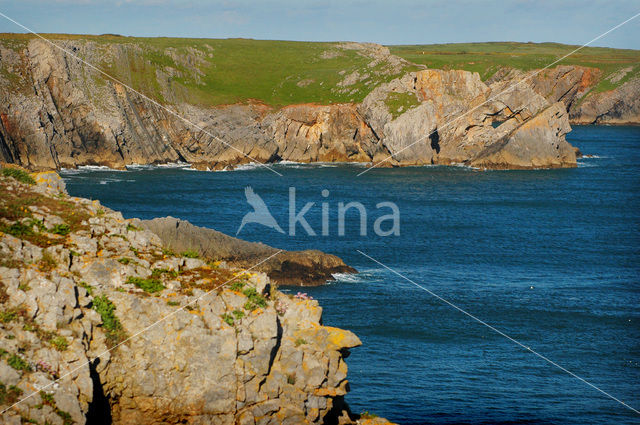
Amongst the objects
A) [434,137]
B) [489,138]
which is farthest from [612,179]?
[434,137]

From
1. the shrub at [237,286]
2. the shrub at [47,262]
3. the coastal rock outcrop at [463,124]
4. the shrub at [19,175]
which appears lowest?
the shrub at [237,286]

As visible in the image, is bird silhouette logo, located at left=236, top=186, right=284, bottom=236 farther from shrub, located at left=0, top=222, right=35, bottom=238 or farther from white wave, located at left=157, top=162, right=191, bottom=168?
shrub, located at left=0, top=222, right=35, bottom=238

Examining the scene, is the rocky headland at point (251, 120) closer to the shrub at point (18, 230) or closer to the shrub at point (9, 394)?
the shrub at point (18, 230)

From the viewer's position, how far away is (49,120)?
10644 cm

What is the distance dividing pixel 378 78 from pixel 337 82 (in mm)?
8058

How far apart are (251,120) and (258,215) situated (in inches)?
1889

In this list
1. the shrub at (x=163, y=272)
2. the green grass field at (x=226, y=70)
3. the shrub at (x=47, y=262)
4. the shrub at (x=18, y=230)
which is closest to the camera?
the shrub at (x=47, y=262)

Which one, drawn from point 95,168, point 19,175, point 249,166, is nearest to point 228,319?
point 19,175

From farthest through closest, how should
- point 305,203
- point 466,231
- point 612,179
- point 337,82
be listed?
point 337,82, point 612,179, point 305,203, point 466,231

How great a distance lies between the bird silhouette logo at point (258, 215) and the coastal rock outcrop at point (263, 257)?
15.3 meters

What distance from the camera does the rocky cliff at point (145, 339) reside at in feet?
55.1

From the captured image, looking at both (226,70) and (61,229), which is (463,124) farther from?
(61,229)

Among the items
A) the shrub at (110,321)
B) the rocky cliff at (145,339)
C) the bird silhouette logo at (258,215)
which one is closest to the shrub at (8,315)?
the rocky cliff at (145,339)

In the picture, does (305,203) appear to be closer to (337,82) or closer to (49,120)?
(49,120)
